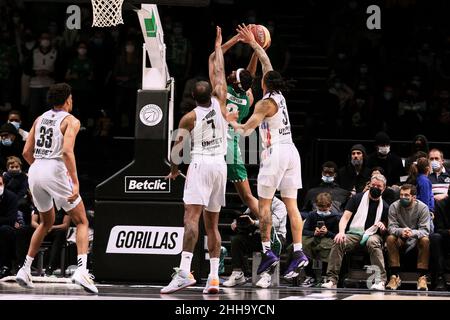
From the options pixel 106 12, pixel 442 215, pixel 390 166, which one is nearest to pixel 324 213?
pixel 442 215

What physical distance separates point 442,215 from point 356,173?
60.6 inches

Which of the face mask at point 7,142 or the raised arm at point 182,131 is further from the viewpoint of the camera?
the face mask at point 7,142

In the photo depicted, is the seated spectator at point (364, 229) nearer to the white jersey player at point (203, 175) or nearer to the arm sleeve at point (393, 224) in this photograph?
the arm sleeve at point (393, 224)

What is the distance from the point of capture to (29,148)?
40.7ft

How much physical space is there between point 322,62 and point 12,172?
643 cm

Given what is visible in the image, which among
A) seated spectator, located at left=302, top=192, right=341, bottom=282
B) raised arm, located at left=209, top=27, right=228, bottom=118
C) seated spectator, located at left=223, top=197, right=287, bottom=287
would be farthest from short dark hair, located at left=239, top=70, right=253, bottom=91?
seated spectator, located at left=302, top=192, right=341, bottom=282

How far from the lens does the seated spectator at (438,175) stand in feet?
52.0

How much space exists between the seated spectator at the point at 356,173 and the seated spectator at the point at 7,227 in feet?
14.2

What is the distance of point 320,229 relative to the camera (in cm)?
1498

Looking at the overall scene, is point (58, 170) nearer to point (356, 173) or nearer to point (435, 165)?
point (356, 173)

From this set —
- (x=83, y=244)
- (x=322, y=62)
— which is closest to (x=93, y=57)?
(x=322, y=62)

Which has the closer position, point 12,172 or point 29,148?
point 29,148

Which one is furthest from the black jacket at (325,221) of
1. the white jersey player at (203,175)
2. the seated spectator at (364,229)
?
the white jersey player at (203,175)

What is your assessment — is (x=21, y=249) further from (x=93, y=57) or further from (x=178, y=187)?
(x=93, y=57)
